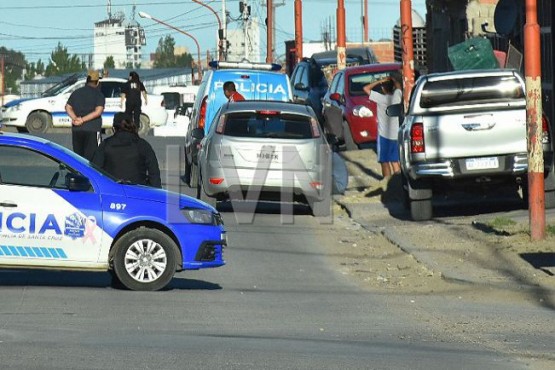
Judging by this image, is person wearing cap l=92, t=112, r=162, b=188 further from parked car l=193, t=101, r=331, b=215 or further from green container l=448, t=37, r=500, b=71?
green container l=448, t=37, r=500, b=71

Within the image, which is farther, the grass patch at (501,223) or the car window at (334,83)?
the car window at (334,83)

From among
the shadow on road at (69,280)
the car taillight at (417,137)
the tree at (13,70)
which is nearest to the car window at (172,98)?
the car taillight at (417,137)

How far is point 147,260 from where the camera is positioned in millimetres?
13758

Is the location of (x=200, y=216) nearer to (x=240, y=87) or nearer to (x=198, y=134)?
(x=198, y=134)

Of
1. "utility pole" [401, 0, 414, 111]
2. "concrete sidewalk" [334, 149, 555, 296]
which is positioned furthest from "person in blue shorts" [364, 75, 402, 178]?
"concrete sidewalk" [334, 149, 555, 296]

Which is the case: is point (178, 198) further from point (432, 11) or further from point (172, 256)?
point (432, 11)

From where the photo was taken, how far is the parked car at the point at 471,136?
1962 centimetres

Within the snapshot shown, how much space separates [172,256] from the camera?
1380 cm

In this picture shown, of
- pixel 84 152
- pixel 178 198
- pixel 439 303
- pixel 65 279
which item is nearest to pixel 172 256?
pixel 178 198

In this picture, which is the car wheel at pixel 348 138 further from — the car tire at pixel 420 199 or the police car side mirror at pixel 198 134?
the car tire at pixel 420 199

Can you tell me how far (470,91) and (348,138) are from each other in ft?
36.2

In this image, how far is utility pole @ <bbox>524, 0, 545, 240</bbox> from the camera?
55.4 feet

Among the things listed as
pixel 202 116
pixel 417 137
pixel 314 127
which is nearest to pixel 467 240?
pixel 417 137

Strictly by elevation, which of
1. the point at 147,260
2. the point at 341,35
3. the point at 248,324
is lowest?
the point at 248,324
